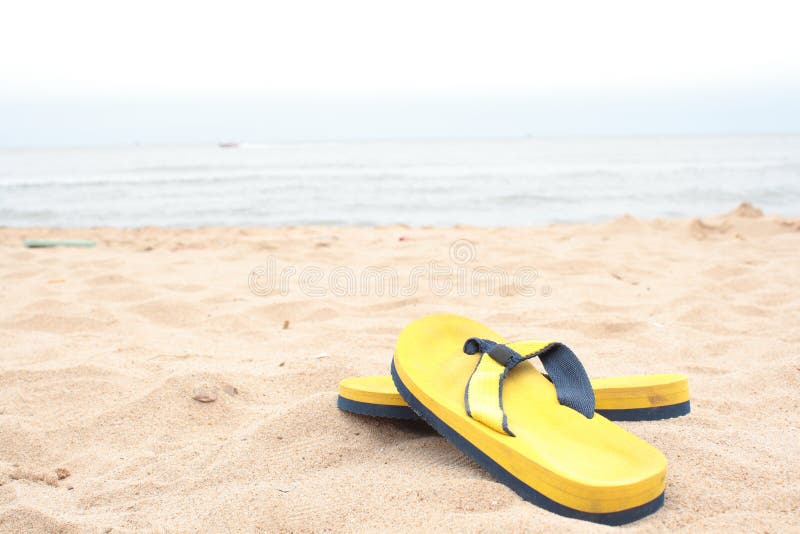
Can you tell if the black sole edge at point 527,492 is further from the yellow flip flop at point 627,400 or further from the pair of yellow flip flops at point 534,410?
the yellow flip flop at point 627,400

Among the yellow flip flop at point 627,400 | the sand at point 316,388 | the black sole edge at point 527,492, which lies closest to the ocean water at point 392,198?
the sand at point 316,388

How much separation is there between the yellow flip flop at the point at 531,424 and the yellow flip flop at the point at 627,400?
0.07 meters

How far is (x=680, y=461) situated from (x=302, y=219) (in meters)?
7.22

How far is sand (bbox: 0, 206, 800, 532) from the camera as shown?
43.4 inches

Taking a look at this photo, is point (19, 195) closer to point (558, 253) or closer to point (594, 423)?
point (558, 253)

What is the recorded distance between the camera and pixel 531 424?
1.21 m

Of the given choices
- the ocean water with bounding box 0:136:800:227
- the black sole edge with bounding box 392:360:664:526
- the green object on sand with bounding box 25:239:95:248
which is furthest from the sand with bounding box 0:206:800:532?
the ocean water with bounding box 0:136:800:227

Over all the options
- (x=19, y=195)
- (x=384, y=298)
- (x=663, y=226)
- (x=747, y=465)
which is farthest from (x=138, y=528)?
(x=19, y=195)

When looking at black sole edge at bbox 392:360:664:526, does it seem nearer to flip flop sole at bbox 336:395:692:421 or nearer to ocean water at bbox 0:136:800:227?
flip flop sole at bbox 336:395:692:421

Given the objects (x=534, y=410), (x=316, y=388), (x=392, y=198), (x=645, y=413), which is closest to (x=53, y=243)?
(x=316, y=388)

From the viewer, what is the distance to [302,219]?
812 cm

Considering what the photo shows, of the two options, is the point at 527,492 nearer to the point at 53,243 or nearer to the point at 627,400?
the point at 627,400

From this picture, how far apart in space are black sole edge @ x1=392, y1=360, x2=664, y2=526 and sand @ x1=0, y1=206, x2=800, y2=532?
3 cm

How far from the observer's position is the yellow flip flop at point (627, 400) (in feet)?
4.50
